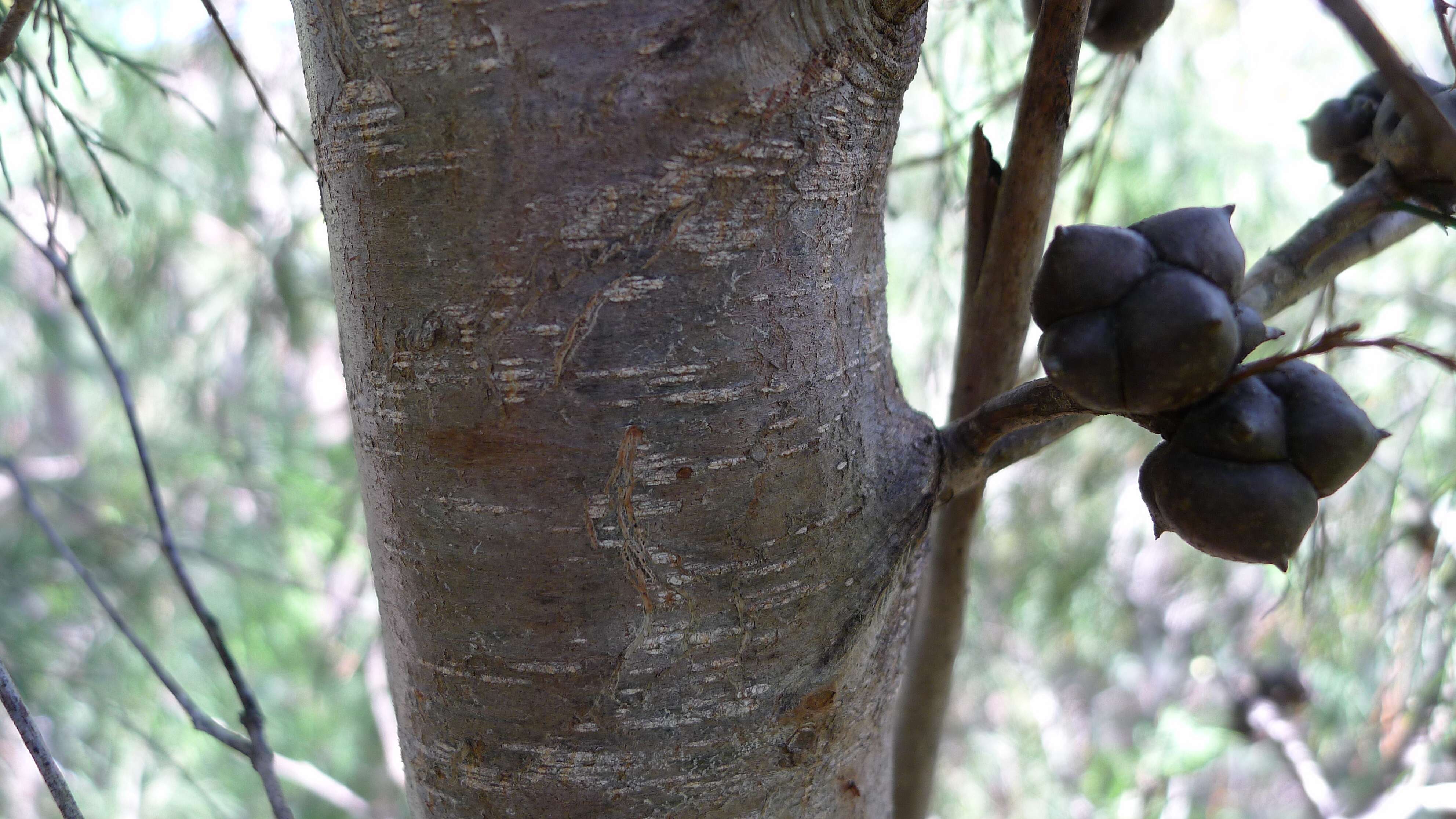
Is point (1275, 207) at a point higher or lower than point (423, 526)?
higher

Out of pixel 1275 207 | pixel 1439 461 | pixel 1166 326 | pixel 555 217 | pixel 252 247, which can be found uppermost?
pixel 252 247

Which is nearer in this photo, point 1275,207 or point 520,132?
point 520,132

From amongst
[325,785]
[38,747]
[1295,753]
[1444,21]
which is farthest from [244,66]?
[1295,753]

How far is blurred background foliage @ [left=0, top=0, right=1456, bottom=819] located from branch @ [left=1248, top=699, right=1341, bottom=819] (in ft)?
0.48

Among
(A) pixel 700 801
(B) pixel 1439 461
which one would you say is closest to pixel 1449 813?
(B) pixel 1439 461

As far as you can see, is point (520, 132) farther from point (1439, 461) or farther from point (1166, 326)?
point (1439, 461)

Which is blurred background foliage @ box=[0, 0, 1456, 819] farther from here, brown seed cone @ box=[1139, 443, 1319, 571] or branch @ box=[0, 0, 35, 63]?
branch @ box=[0, 0, 35, 63]

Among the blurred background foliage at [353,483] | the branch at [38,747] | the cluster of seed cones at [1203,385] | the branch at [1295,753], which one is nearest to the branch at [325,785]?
the blurred background foliage at [353,483]

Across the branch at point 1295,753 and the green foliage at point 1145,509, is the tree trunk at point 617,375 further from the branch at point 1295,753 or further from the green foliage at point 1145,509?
the branch at point 1295,753

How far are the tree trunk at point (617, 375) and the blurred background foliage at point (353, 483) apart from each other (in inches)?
42.0

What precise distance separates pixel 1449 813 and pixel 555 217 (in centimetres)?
289

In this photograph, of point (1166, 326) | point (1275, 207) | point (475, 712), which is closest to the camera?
point (1166, 326)

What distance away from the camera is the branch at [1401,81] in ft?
1.23

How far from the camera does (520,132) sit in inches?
19.9
